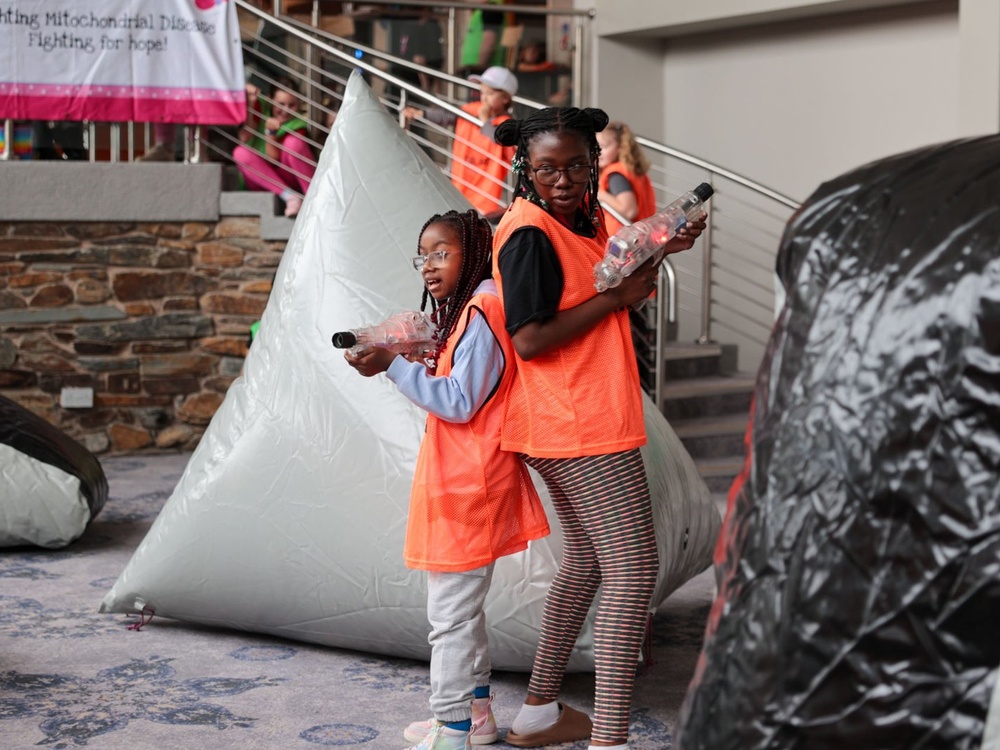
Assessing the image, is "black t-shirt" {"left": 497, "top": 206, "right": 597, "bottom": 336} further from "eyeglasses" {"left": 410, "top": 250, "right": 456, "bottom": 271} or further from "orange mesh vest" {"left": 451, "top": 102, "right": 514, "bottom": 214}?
"orange mesh vest" {"left": 451, "top": 102, "right": 514, "bottom": 214}

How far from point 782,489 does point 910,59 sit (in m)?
5.99

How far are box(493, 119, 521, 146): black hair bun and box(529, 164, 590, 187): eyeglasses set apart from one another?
0.29 ft

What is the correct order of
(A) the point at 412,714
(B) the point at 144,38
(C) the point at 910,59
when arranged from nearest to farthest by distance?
(A) the point at 412,714
(B) the point at 144,38
(C) the point at 910,59

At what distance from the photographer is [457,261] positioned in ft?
6.50

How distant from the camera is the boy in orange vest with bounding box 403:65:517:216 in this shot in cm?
478

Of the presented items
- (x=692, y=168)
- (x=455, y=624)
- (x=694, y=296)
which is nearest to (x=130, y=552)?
(x=455, y=624)

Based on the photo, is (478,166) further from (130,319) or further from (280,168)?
(130,319)

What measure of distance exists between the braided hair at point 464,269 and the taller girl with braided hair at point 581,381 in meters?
0.11

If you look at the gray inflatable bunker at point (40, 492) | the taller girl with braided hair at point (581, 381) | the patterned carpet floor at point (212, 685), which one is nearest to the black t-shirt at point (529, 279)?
the taller girl with braided hair at point (581, 381)

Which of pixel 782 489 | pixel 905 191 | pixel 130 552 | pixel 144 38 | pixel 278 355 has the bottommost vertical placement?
pixel 130 552

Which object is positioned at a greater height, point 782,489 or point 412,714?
point 782,489

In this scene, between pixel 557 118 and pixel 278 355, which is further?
pixel 278 355

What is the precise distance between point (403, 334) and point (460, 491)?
0.88 ft

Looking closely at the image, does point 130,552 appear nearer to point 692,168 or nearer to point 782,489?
point 782,489
